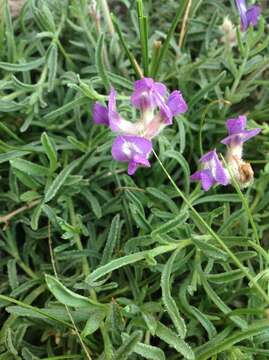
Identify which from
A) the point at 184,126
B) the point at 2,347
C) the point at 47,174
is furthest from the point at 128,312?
the point at 184,126

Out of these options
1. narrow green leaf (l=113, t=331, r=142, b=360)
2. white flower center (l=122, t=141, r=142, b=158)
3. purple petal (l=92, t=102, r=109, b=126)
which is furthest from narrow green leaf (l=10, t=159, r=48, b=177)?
→ narrow green leaf (l=113, t=331, r=142, b=360)

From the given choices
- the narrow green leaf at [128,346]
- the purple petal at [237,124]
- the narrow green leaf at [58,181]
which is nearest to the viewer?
the narrow green leaf at [128,346]

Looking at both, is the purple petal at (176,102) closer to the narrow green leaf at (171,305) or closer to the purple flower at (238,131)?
the purple flower at (238,131)

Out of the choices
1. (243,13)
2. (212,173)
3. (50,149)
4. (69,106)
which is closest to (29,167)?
(50,149)

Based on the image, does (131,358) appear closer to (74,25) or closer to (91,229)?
(91,229)

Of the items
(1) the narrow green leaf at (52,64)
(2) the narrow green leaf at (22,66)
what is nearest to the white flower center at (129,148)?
(1) the narrow green leaf at (52,64)

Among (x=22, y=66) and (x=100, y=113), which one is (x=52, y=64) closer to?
(x=22, y=66)
